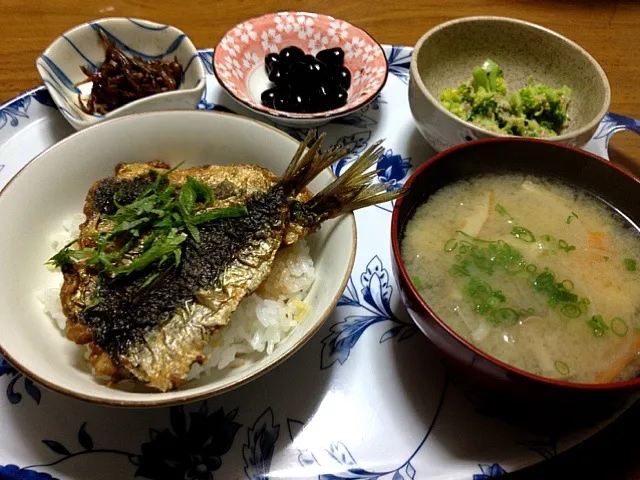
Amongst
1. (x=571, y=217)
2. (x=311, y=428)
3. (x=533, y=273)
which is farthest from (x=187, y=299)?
(x=571, y=217)

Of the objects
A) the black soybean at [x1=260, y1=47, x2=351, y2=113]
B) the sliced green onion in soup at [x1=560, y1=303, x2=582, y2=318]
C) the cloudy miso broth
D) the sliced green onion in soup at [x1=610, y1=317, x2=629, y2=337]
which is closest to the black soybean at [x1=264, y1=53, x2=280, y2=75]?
the black soybean at [x1=260, y1=47, x2=351, y2=113]

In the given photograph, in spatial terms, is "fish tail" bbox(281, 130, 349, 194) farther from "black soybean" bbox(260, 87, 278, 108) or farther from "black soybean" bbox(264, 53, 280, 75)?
"black soybean" bbox(264, 53, 280, 75)

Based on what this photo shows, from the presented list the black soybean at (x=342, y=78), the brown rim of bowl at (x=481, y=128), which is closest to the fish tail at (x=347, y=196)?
the brown rim of bowl at (x=481, y=128)

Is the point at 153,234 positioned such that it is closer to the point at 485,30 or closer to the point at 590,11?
the point at 485,30

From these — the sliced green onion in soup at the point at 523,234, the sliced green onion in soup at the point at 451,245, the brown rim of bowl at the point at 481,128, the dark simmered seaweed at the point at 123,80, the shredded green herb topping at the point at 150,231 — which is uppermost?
the brown rim of bowl at the point at 481,128

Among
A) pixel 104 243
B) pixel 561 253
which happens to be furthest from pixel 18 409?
pixel 561 253

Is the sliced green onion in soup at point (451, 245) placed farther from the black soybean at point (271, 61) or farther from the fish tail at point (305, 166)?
the black soybean at point (271, 61)
